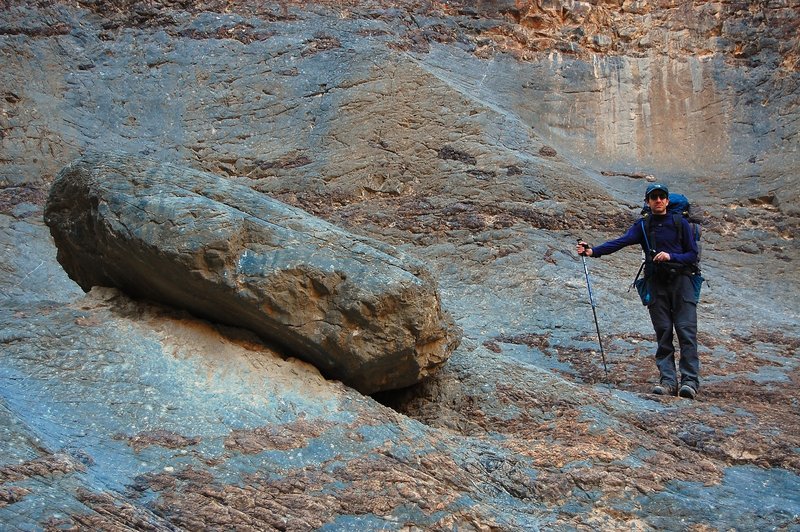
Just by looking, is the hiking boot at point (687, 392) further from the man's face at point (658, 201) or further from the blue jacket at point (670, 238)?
the man's face at point (658, 201)

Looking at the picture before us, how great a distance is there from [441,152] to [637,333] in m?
6.02

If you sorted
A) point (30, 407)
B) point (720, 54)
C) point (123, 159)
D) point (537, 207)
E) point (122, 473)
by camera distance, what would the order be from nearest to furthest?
point (122, 473), point (30, 407), point (123, 159), point (537, 207), point (720, 54)

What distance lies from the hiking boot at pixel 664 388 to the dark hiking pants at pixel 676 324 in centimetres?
3

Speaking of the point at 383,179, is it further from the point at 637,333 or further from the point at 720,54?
the point at 720,54

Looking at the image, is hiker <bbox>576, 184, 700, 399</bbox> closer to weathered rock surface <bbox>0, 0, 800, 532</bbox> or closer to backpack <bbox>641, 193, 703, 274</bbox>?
backpack <bbox>641, 193, 703, 274</bbox>

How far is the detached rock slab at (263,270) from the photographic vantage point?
6.43 metres

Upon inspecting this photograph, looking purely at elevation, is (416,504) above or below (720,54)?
below

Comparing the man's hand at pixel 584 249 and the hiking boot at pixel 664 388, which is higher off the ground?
the man's hand at pixel 584 249

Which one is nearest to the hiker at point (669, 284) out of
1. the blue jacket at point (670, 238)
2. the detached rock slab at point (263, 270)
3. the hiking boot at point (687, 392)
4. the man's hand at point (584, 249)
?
the blue jacket at point (670, 238)

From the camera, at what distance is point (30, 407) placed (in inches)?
223

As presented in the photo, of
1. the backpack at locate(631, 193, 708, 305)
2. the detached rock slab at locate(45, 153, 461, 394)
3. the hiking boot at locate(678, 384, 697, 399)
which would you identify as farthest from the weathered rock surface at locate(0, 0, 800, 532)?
the backpack at locate(631, 193, 708, 305)

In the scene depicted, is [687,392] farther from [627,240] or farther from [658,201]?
[658,201]

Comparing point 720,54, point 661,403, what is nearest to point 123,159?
point 661,403

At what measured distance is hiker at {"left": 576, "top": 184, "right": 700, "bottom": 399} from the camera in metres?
8.08
